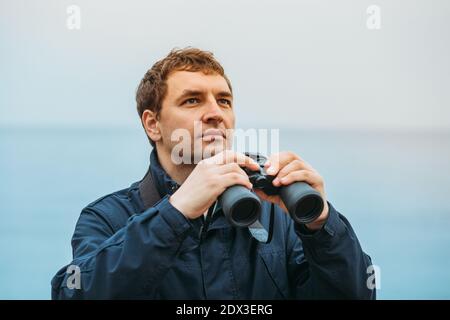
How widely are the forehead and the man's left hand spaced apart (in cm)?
29

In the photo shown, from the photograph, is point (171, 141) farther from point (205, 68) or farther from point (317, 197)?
point (317, 197)

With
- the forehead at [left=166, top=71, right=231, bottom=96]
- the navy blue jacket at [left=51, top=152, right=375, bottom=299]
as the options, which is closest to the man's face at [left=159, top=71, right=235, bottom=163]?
the forehead at [left=166, top=71, right=231, bottom=96]

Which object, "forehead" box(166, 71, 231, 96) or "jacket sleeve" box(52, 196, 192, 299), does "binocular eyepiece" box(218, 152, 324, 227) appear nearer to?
"jacket sleeve" box(52, 196, 192, 299)

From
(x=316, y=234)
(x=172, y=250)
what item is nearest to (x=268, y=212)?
(x=316, y=234)

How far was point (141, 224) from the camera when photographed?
3.47 feet

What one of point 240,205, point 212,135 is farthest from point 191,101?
point 240,205

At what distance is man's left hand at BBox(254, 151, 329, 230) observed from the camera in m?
1.10

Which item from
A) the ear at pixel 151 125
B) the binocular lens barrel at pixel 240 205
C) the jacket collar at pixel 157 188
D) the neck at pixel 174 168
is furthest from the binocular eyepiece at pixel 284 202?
the ear at pixel 151 125

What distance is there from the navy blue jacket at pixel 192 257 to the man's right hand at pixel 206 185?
23 millimetres

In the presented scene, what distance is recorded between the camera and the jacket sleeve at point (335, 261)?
1113mm

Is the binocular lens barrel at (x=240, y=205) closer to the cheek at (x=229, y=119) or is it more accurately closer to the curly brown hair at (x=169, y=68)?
the cheek at (x=229, y=119)

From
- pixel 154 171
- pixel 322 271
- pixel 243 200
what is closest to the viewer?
pixel 243 200
